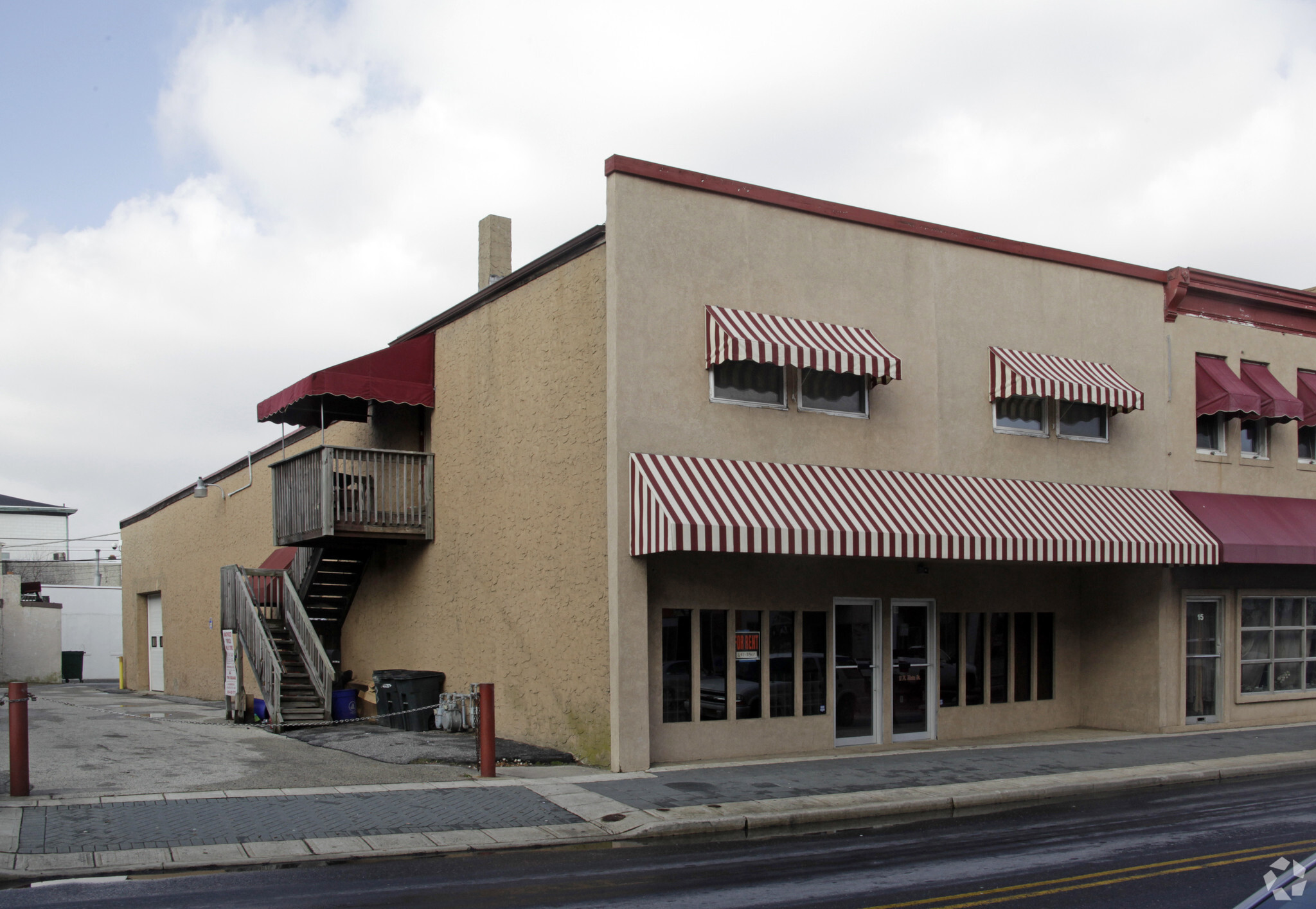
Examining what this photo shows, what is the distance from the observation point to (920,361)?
53.5 feet

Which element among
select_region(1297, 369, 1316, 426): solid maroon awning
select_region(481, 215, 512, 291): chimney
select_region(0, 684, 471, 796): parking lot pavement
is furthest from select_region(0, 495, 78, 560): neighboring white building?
select_region(1297, 369, 1316, 426): solid maroon awning

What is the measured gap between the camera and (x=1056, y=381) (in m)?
16.7

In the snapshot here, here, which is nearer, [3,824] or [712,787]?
[3,824]

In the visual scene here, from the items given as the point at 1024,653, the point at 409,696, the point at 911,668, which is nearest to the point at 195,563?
the point at 409,696

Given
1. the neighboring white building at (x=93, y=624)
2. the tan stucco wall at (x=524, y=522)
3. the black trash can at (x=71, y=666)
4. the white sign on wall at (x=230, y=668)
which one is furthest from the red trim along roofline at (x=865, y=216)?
the neighboring white building at (x=93, y=624)

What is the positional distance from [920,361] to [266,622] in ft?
40.7

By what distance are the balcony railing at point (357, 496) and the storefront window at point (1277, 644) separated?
14337mm

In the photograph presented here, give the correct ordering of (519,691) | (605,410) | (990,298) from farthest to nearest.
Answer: (990,298) → (519,691) → (605,410)

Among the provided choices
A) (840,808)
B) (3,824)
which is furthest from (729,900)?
(3,824)

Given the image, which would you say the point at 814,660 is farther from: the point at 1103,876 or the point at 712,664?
the point at 1103,876

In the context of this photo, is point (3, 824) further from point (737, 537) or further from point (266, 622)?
point (266, 622)

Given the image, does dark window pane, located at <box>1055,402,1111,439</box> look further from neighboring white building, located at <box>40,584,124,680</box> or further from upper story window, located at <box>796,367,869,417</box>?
neighboring white building, located at <box>40,584,124,680</box>

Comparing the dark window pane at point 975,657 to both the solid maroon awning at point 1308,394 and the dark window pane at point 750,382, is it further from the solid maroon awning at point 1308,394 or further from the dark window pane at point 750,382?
the solid maroon awning at point 1308,394

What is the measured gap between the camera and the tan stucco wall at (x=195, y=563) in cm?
2612
